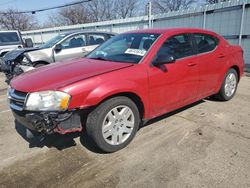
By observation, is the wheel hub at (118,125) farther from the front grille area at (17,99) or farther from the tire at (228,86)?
the tire at (228,86)

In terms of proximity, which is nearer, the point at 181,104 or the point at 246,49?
the point at 181,104

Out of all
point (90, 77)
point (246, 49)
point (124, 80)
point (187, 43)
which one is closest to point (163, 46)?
point (187, 43)

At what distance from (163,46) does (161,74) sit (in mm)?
479

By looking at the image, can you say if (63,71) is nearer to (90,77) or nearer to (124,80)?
(90,77)

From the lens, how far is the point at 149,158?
304 cm

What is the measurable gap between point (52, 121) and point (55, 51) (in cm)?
511

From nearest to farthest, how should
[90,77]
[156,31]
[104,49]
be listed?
[90,77]
[156,31]
[104,49]

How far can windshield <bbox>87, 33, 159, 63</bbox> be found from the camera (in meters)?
3.53

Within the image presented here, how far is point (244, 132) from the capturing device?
366 cm

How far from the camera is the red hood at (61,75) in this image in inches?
113

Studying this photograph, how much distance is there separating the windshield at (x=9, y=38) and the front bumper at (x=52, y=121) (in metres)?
10.2

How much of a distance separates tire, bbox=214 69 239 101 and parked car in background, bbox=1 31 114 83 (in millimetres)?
4665

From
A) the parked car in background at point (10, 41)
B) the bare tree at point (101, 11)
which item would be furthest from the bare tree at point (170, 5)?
the parked car in background at point (10, 41)

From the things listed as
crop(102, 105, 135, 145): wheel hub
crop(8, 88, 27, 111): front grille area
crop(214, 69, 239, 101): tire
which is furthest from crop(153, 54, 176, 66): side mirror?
crop(214, 69, 239, 101): tire
